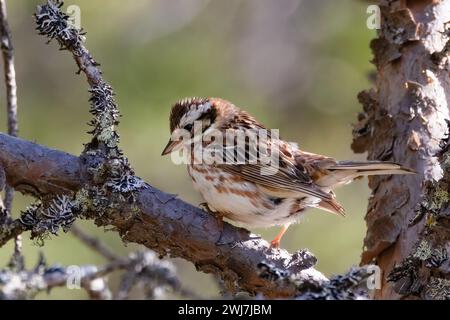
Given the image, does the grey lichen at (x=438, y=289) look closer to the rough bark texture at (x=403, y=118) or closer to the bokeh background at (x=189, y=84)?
the rough bark texture at (x=403, y=118)

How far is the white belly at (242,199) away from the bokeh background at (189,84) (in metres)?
1.69

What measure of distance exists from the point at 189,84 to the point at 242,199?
2156 mm

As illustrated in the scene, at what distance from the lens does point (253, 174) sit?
12.9 ft

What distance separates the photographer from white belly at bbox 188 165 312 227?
3.74 meters

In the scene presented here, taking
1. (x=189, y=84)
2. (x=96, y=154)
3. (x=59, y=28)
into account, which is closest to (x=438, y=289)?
(x=96, y=154)

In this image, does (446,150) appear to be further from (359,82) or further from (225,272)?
(359,82)

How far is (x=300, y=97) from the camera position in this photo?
662cm

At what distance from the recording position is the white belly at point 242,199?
3.74 m

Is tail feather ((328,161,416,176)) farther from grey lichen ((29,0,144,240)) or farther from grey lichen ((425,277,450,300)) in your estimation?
grey lichen ((29,0,144,240))

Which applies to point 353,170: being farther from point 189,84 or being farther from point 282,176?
point 189,84

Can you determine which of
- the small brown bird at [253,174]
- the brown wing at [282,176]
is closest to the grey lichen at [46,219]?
the small brown bird at [253,174]

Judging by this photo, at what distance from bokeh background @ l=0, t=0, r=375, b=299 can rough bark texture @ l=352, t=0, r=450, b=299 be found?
1.59 m
